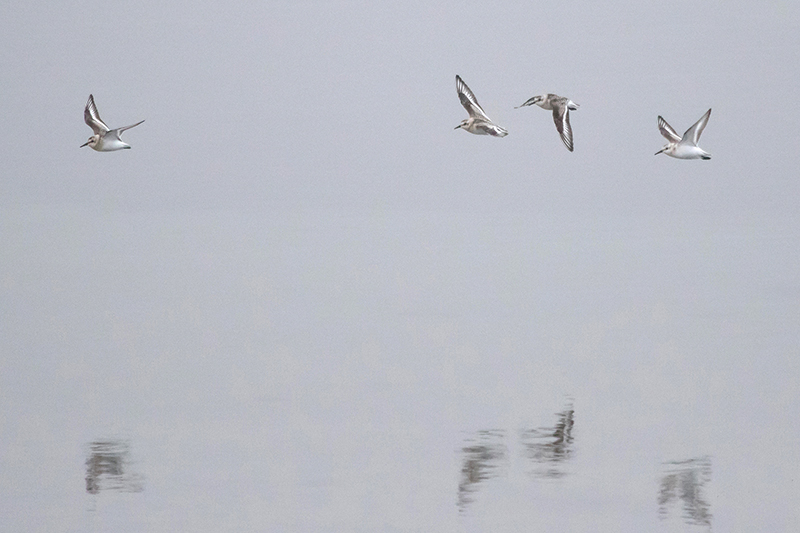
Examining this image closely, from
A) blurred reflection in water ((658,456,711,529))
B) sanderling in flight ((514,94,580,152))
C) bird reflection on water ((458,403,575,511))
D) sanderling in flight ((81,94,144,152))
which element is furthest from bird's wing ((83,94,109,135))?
blurred reflection in water ((658,456,711,529))

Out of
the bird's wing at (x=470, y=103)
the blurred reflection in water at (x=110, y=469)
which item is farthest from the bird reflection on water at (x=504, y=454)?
the bird's wing at (x=470, y=103)

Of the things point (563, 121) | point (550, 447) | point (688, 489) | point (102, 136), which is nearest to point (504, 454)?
point (550, 447)

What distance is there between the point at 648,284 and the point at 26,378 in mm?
29747

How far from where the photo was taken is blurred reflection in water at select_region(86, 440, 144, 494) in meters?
26.7

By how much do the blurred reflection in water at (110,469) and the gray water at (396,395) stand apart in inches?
3.2

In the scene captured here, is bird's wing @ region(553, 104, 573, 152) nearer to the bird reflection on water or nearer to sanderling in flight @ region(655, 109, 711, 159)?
sanderling in flight @ region(655, 109, 711, 159)

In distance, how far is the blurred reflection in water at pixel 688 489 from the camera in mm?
25312

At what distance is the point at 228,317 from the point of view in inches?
1861

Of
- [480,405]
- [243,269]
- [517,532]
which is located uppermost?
[243,269]

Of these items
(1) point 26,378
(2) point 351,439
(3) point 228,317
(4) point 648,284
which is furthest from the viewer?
(4) point 648,284

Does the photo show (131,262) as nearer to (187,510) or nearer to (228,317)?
(228,317)

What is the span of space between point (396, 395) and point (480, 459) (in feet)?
21.2

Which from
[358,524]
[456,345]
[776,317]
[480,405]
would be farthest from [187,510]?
[776,317]

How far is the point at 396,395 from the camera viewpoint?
34906 millimetres
